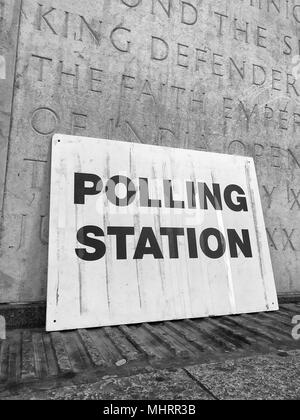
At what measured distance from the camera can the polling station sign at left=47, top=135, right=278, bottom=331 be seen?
2195 mm

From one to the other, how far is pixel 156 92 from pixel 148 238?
1.31 meters

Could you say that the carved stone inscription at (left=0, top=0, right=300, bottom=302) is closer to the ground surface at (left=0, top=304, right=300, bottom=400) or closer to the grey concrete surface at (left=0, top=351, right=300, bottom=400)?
the ground surface at (left=0, top=304, right=300, bottom=400)

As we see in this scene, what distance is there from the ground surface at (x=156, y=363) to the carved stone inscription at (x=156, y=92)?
0.68 metres

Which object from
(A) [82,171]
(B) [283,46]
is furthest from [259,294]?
(B) [283,46]

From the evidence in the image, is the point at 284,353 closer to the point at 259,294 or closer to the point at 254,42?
the point at 259,294

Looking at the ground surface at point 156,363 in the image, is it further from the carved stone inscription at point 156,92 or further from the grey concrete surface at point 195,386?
the carved stone inscription at point 156,92

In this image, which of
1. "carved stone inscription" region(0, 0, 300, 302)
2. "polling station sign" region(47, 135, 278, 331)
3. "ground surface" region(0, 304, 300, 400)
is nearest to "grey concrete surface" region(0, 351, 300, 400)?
"ground surface" region(0, 304, 300, 400)

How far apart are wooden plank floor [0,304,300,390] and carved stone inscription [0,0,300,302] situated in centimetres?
59

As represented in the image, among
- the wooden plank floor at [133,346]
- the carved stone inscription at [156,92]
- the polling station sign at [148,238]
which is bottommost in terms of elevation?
the wooden plank floor at [133,346]

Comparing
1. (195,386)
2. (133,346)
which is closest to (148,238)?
(133,346)

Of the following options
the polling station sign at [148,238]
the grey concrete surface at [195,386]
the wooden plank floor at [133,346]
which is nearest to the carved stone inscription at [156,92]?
the polling station sign at [148,238]

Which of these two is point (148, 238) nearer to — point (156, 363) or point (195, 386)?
point (156, 363)

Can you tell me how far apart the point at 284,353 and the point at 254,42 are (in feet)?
Result: 9.70

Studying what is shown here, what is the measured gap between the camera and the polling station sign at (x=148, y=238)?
2.20 metres
